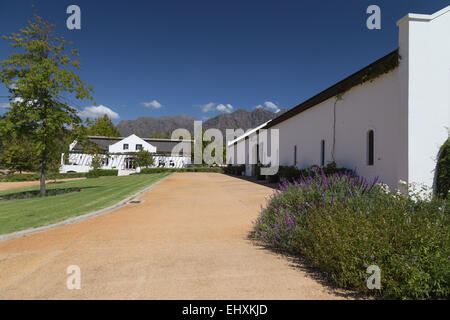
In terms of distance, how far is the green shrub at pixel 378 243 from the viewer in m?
2.70

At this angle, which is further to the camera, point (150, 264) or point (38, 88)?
point (38, 88)

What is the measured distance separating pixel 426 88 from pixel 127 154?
4570cm

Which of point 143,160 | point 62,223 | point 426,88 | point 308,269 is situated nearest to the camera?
point 308,269

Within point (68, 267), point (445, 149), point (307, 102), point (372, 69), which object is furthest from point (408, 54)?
point (68, 267)

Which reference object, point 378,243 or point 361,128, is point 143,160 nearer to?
point 361,128

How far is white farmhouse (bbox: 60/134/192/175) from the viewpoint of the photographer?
41.3 m

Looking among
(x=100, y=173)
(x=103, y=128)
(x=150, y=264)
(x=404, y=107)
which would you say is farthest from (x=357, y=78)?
(x=103, y=128)

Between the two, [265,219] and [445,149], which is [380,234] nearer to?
[265,219]

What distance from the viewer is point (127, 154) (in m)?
46.3

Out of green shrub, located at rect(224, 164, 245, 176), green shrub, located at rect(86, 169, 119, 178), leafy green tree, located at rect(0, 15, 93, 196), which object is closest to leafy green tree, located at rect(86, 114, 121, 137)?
green shrub, located at rect(86, 169, 119, 178)

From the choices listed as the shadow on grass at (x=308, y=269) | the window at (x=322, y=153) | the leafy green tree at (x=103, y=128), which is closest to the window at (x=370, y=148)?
the window at (x=322, y=153)

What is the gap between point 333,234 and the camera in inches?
133

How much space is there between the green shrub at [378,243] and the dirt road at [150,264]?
14.3 inches

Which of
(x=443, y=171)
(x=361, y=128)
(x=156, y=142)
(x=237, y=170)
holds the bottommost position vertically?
(x=237, y=170)
